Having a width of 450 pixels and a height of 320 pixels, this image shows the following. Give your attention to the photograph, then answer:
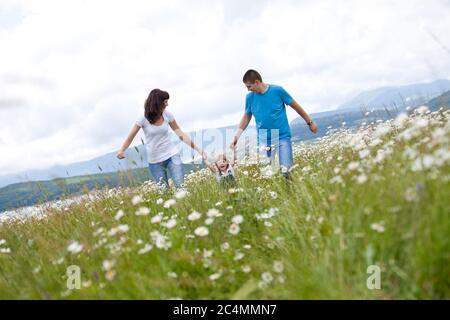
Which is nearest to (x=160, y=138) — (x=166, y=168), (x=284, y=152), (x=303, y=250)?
(x=166, y=168)

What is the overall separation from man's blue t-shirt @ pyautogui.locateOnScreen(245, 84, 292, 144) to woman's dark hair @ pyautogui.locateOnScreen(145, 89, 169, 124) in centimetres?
176

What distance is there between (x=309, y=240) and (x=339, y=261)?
2.47 ft

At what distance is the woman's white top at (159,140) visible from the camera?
331 inches

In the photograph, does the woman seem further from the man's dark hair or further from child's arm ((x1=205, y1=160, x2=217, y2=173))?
the man's dark hair

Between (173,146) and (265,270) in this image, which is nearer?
(265,270)

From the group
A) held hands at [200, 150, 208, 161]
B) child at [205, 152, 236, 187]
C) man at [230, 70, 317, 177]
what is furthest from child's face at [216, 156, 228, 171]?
man at [230, 70, 317, 177]

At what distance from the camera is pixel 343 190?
12.5 feet

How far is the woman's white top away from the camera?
841cm

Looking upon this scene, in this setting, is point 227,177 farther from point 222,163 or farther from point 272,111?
point 272,111

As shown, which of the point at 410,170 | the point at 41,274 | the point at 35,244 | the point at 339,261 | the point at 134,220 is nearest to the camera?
the point at 339,261

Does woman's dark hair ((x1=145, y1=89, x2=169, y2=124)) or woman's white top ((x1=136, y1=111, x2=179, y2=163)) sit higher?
woman's dark hair ((x1=145, y1=89, x2=169, y2=124))
